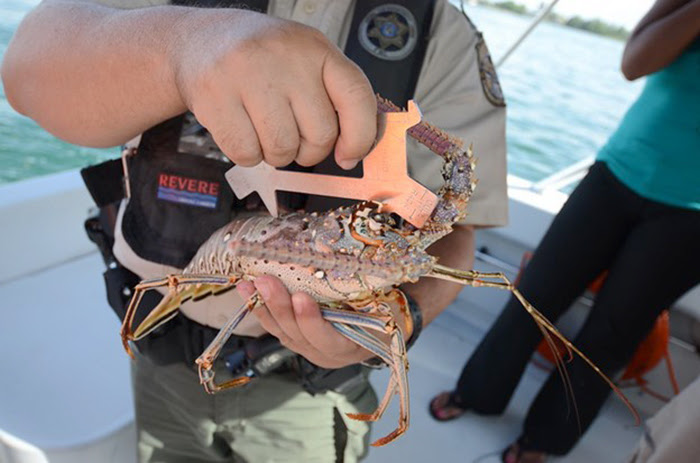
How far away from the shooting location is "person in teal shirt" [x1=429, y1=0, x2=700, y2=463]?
2.06 meters

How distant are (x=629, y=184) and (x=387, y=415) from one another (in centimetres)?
164

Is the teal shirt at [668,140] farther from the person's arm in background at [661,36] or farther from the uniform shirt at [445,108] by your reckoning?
the uniform shirt at [445,108]

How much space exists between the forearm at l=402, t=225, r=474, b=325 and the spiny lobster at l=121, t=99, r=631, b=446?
12.3 inches

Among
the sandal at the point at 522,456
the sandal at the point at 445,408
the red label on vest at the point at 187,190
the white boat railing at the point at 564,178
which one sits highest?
the red label on vest at the point at 187,190

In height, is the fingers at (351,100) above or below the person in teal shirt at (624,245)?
above

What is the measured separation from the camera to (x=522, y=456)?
8.15ft

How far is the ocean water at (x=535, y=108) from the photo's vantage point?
15.0 ft

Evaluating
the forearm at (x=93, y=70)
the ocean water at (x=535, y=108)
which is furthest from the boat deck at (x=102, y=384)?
the ocean water at (x=535, y=108)

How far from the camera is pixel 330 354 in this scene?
1224 millimetres

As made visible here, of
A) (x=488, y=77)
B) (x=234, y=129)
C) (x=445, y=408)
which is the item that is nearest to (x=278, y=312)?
(x=234, y=129)

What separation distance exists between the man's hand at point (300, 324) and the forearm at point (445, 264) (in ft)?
1.00

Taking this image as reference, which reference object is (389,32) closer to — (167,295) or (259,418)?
(167,295)

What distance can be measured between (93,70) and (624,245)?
7.26 feet

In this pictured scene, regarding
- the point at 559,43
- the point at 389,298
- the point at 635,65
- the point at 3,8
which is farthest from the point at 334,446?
the point at 559,43
